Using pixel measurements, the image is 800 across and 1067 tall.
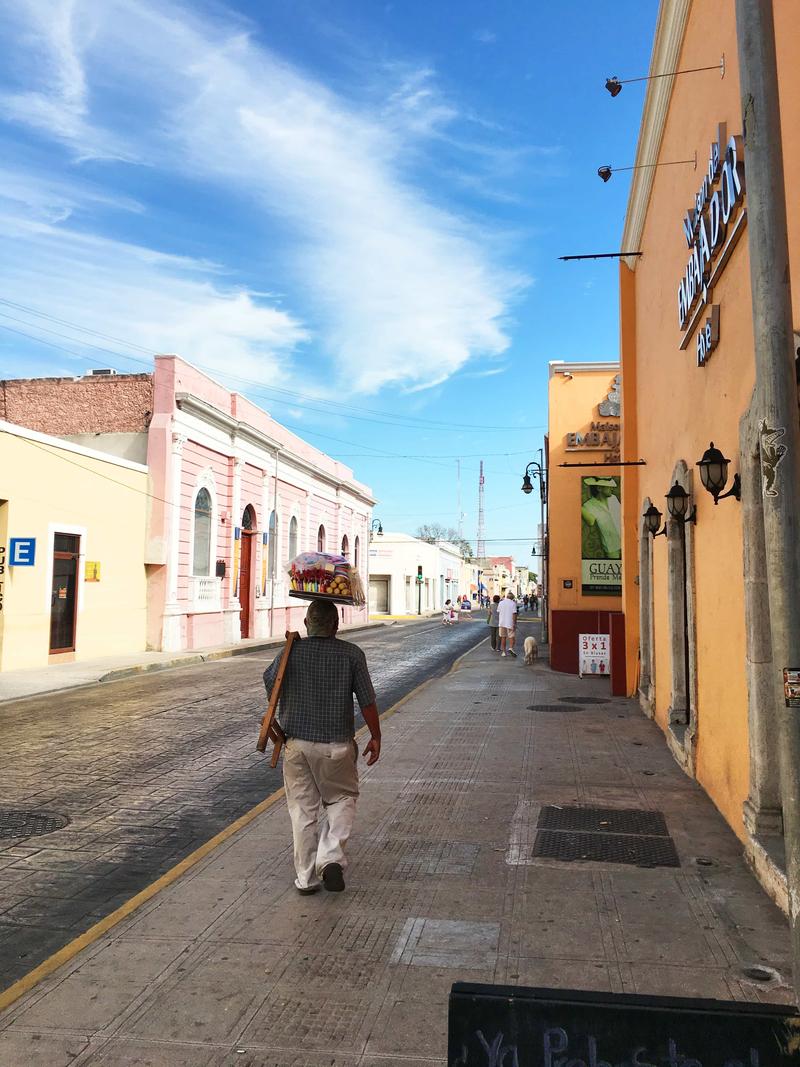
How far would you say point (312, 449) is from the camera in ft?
124

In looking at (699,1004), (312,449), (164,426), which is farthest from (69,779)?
(312,449)

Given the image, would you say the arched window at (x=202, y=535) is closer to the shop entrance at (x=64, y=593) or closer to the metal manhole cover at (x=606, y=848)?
the shop entrance at (x=64, y=593)

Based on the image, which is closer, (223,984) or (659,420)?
(223,984)

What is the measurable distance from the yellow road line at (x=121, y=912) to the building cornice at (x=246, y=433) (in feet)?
60.1

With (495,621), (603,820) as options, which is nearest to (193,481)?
(495,621)

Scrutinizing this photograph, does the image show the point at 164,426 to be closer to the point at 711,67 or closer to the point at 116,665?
the point at 116,665

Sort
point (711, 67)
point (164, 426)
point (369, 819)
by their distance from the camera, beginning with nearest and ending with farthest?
point (369, 819), point (711, 67), point (164, 426)

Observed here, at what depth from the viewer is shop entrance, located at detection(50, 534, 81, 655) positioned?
18.9m

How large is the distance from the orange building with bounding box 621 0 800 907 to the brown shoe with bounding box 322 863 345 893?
250cm

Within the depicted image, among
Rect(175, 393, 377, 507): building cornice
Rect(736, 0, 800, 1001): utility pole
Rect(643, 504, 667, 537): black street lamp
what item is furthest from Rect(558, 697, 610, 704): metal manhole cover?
Rect(175, 393, 377, 507): building cornice

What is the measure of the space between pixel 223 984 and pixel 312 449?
3468 cm

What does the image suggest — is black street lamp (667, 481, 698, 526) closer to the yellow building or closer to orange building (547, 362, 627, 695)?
orange building (547, 362, 627, 695)

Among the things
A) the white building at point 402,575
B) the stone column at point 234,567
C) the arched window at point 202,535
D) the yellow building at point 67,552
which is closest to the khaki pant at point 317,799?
the yellow building at point 67,552

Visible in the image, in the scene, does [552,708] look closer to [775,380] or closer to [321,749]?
[321,749]
